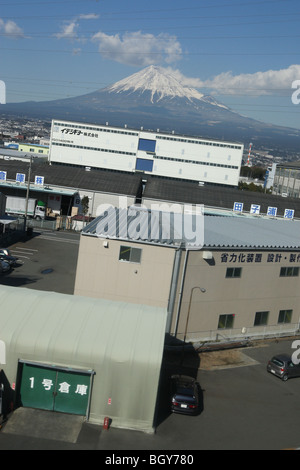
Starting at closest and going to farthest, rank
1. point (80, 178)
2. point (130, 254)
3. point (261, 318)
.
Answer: point (130, 254), point (261, 318), point (80, 178)

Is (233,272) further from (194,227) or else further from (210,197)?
(210,197)

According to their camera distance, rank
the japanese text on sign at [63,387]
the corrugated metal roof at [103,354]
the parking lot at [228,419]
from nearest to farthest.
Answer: the parking lot at [228,419] < the corrugated metal roof at [103,354] < the japanese text on sign at [63,387]

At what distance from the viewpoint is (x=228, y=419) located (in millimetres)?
15250

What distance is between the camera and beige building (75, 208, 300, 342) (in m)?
20.7

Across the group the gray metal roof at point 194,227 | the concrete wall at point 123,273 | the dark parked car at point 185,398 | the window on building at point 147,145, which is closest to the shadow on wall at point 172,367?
the dark parked car at point 185,398

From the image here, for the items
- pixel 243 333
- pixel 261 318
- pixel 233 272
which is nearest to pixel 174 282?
pixel 233 272

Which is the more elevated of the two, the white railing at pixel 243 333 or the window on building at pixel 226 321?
the window on building at pixel 226 321

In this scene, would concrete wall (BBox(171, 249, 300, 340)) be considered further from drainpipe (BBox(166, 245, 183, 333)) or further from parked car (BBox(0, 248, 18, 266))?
parked car (BBox(0, 248, 18, 266))

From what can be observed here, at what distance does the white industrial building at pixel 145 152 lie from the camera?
68.1 metres

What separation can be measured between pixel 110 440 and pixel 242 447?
397 cm

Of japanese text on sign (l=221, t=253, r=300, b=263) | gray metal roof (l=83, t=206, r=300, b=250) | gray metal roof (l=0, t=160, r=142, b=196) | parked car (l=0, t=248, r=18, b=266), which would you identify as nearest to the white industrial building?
gray metal roof (l=0, t=160, r=142, b=196)

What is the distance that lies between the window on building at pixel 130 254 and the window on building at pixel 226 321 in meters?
5.26

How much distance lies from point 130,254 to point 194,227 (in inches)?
177

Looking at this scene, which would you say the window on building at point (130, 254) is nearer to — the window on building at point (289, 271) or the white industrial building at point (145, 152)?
the window on building at point (289, 271)
